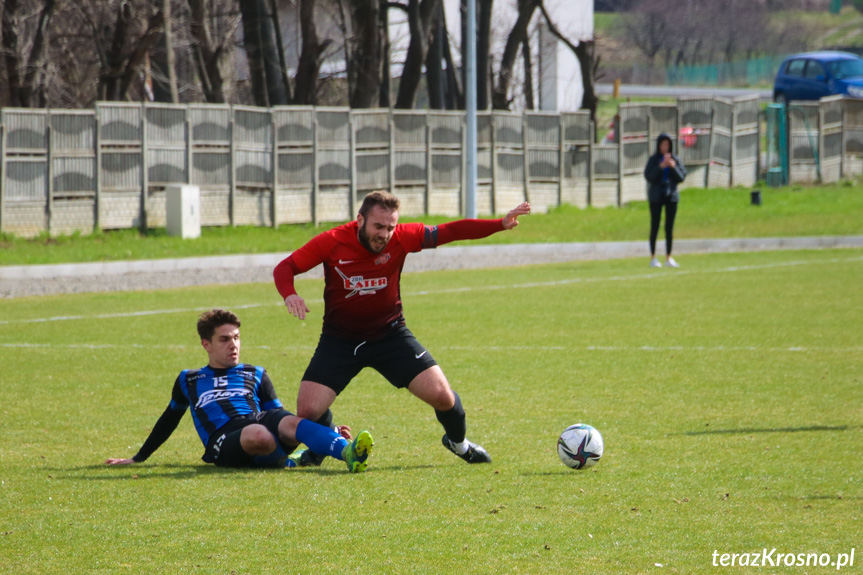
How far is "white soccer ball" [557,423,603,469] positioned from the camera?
6410 mm

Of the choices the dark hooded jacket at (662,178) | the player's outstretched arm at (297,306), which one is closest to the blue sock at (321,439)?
the player's outstretched arm at (297,306)

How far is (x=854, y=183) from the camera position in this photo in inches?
1412

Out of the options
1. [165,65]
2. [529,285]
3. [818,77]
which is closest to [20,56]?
[165,65]

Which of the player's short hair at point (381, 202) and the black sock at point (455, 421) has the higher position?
the player's short hair at point (381, 202)

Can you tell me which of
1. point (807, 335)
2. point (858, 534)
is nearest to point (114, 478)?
point (858, 534)

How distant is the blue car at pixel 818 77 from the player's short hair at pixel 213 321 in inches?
1467

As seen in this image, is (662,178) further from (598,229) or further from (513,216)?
(513,216)

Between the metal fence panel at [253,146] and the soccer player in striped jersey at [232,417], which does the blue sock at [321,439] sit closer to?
the soccer player in striped jersey at [232,417]

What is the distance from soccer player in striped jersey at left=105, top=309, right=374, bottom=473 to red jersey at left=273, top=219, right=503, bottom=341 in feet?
1.87

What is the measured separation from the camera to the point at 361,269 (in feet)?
22.0

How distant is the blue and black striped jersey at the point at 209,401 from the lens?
6.75 meters

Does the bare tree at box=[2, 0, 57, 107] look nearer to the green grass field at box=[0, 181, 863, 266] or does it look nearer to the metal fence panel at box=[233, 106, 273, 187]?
the metal fence panel at box=[233, 106, 273, 187]

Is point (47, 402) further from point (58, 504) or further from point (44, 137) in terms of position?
point (44, 137)

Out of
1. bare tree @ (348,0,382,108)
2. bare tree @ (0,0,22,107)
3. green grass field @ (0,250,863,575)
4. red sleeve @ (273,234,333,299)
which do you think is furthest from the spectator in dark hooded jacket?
bare tree @ (0,0,22,107)
